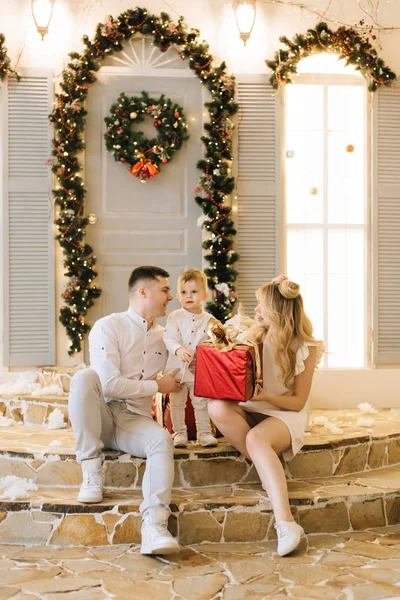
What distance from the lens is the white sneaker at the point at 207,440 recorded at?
3773 mm

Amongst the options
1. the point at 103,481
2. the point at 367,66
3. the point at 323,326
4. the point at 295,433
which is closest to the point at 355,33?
the point at 367,66

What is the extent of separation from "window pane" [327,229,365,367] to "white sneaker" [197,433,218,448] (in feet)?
7.89

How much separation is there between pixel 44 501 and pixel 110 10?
4.08m

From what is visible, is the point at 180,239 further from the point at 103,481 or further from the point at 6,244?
the point at 103,481

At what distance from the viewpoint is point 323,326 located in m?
5.95

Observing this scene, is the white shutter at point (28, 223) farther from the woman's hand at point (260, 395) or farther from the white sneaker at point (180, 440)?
the woman's hand at point (260, 395)

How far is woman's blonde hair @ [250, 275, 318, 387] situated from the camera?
347 centimetres

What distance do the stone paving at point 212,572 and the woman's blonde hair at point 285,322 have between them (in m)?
0.85

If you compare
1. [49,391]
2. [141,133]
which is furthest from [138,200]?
[49,391]

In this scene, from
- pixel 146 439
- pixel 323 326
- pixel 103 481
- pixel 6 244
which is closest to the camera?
pixel 146 439

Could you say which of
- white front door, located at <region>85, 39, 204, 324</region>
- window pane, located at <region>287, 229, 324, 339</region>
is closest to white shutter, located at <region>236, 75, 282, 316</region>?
window pane, located at <region>287, 229, 324, 339</region>

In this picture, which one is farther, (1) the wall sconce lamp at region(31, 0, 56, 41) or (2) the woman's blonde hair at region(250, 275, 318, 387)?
(1) the wall sconce lamp at region(31, 0, 56, 41)

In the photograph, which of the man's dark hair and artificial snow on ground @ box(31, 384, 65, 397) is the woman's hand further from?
artificial snow on ground @ box(31, 384, 65, 397)

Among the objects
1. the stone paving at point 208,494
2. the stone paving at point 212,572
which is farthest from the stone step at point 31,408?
the stone paving at point 212,572
